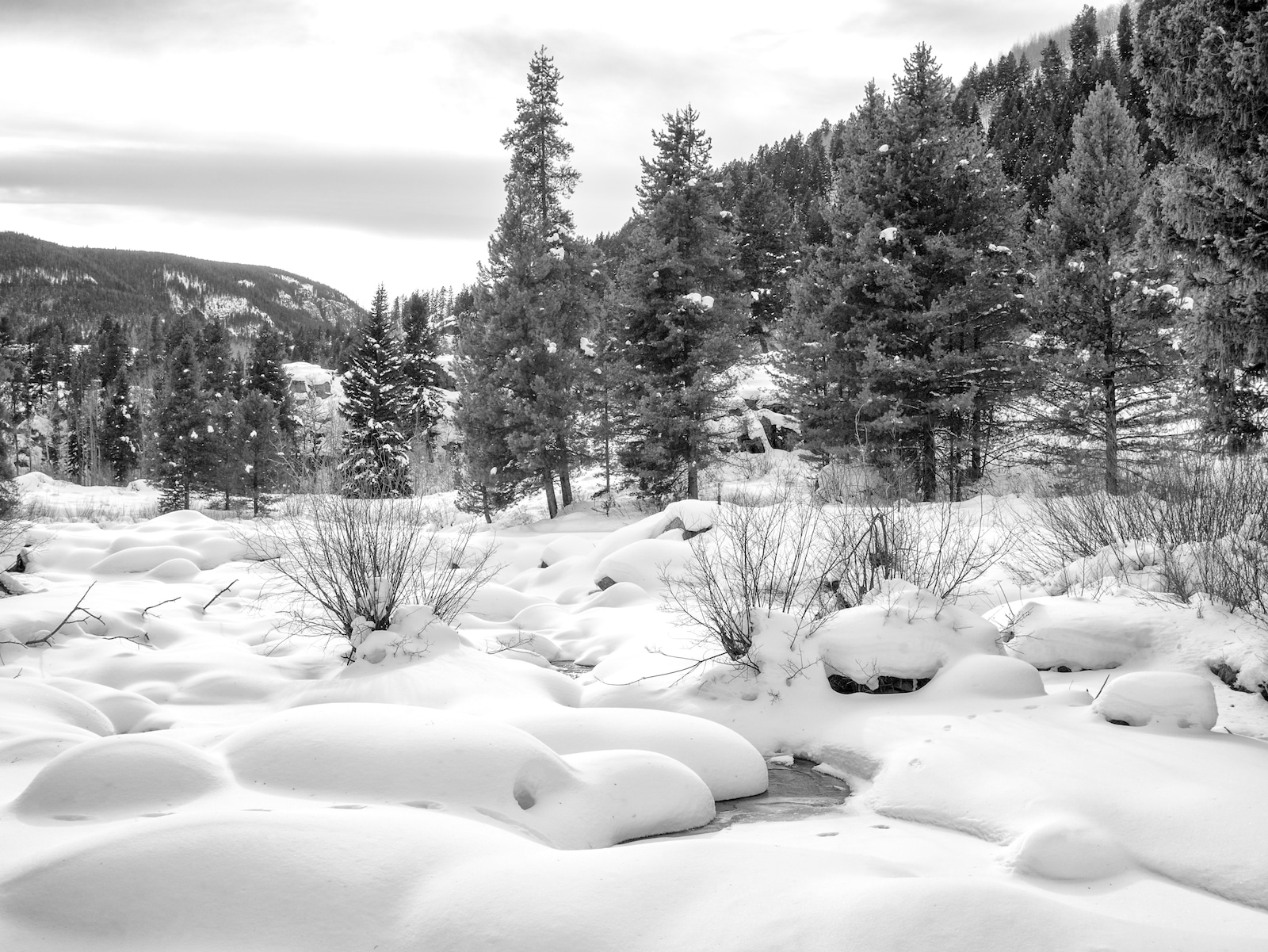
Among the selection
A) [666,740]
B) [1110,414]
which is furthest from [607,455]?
[666,740]

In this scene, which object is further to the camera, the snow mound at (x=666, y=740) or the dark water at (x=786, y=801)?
the snow mound at (x=666, y=740)

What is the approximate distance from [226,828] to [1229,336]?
30.5ft

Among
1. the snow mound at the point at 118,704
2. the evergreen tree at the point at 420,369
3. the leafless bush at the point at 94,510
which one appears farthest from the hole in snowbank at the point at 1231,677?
the evergreen tree at the point at 420,369

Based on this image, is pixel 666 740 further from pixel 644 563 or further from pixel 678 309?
pixel 678 309

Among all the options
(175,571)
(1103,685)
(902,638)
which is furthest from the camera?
(175,571)

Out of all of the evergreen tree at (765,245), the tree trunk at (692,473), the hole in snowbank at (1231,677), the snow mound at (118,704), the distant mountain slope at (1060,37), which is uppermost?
the distant mountain slope at (1060,37)

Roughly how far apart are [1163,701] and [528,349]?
17.4 m

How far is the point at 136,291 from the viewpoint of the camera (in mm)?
148125

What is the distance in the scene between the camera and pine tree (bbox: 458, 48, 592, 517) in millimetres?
20906

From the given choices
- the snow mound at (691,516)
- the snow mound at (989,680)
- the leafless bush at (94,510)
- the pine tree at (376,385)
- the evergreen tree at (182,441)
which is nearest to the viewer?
the snow mound at (989,680)

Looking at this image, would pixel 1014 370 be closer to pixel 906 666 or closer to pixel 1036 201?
pixel 906 666

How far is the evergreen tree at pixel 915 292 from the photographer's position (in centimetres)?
1756

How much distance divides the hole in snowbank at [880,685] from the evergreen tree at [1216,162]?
4643 millimetres

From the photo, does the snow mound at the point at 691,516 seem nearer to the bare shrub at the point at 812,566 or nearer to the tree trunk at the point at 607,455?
the bare shrub at the point at 812,566
